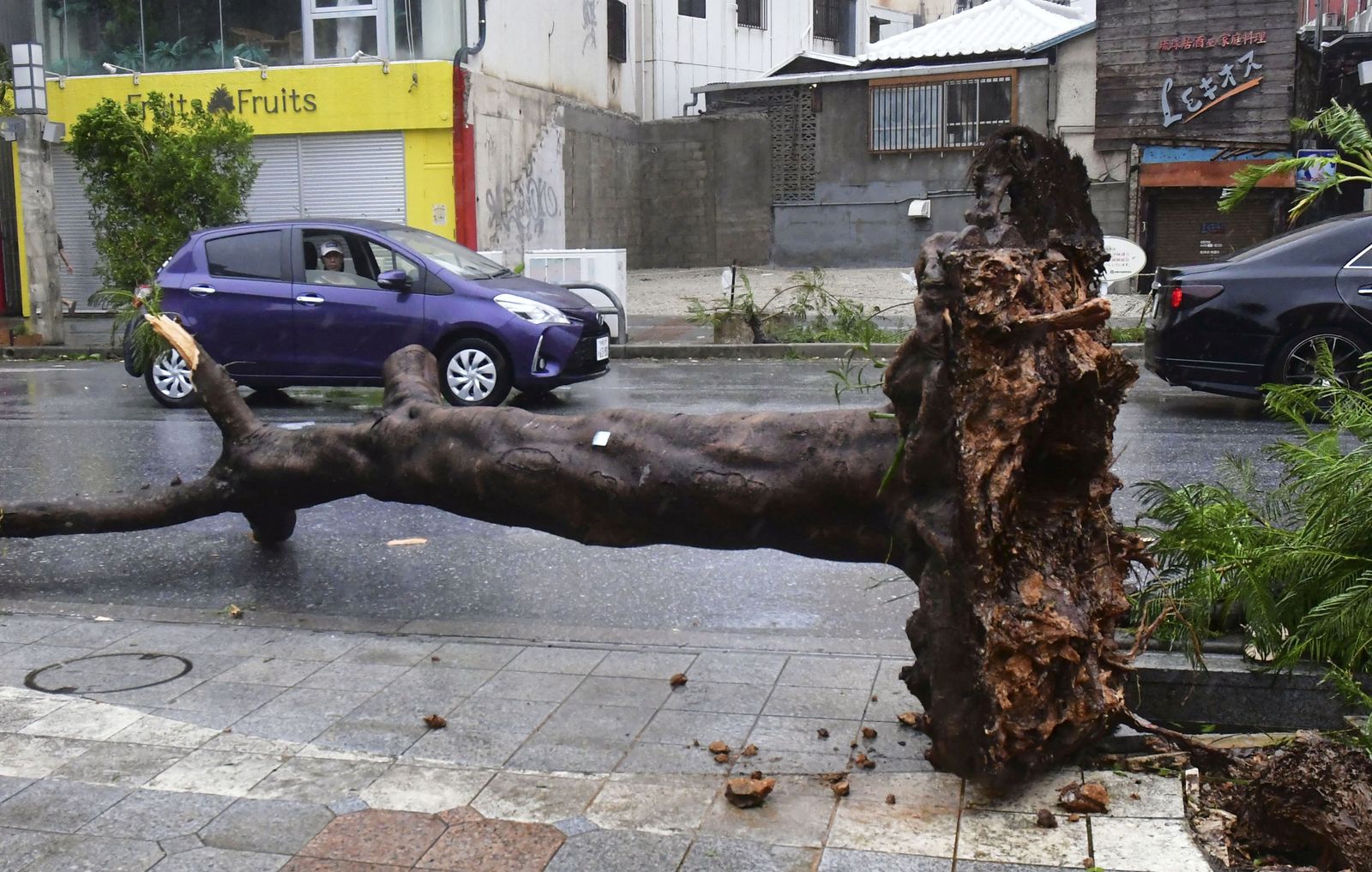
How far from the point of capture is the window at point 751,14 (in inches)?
1410

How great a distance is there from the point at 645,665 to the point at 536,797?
4.04ft

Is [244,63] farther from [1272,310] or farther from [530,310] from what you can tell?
[1272,310]

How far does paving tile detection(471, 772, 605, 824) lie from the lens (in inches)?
139

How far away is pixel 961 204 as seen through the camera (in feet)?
88.4

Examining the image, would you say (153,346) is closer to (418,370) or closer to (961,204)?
(418,370)

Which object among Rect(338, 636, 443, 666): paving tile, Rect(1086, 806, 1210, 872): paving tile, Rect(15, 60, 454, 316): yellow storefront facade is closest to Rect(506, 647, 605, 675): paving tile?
Rect(338, 636, 443, 666): paving tile

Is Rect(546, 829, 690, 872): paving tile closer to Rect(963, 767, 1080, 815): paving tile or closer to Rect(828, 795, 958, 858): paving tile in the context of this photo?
Rect(828, 795, 958, 858): paving tile

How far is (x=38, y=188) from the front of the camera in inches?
722

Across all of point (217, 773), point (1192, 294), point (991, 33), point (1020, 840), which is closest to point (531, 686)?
point (217, 773)

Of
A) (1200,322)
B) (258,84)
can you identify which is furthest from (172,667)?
(258,84)

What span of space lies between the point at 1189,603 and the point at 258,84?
2146 centimetres

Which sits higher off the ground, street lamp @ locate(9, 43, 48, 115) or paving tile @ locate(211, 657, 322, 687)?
street lamp @ locate(9, 43, 48, 115)

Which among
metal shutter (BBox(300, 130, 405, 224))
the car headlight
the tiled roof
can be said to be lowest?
the car headlight

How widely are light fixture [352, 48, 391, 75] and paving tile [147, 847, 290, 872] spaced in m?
20.3
